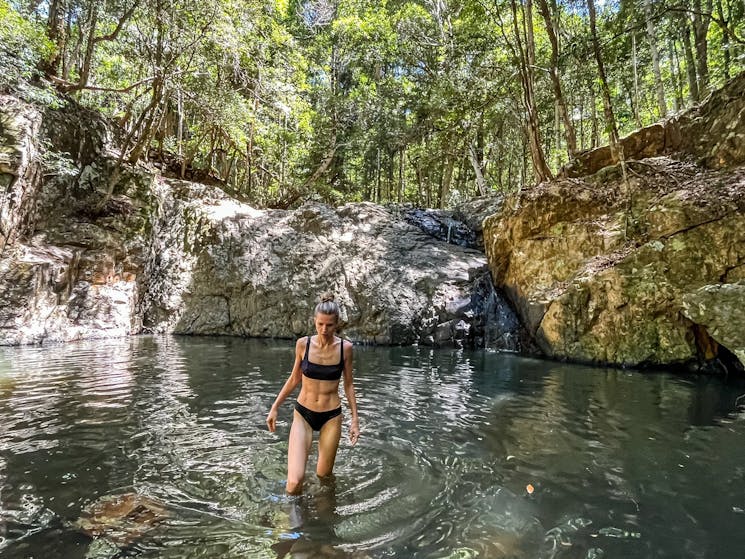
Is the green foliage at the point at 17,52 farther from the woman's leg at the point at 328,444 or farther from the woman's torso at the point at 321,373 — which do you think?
the woman's leg at the point at 328,444

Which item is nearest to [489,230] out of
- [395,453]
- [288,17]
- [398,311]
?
[398,311]

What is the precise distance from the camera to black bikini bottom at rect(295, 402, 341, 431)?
11.7 ft

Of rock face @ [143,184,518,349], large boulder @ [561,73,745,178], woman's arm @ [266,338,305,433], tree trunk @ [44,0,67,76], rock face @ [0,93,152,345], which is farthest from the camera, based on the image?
tree trunk @ [44,0,67,76]

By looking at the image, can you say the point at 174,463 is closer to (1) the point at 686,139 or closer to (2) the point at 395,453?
(2) the point at 395,453

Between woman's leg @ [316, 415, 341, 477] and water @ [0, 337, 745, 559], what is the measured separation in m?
0.15

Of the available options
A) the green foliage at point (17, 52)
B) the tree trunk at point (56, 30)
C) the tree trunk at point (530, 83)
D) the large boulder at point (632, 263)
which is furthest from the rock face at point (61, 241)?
the tree trunk at point (530, 83)

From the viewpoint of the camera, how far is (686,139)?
11.4 meters

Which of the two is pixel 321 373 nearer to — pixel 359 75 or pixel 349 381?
pixel 349 381

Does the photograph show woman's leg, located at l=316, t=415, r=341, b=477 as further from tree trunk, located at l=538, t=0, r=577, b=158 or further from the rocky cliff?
tree trunk, located at l=538, t=0, r=577, b=158

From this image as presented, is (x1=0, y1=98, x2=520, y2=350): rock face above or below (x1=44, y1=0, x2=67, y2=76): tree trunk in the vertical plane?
below

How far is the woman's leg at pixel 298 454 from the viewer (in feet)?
11.2

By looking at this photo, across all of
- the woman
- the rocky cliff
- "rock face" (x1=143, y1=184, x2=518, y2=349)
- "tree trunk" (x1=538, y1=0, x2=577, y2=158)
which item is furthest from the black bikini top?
"tree trunk" (x1=538, y1=0, x2=577, y2=158)

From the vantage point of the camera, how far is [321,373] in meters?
3.52

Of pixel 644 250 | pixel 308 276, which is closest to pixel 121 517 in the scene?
pixel 644 250
